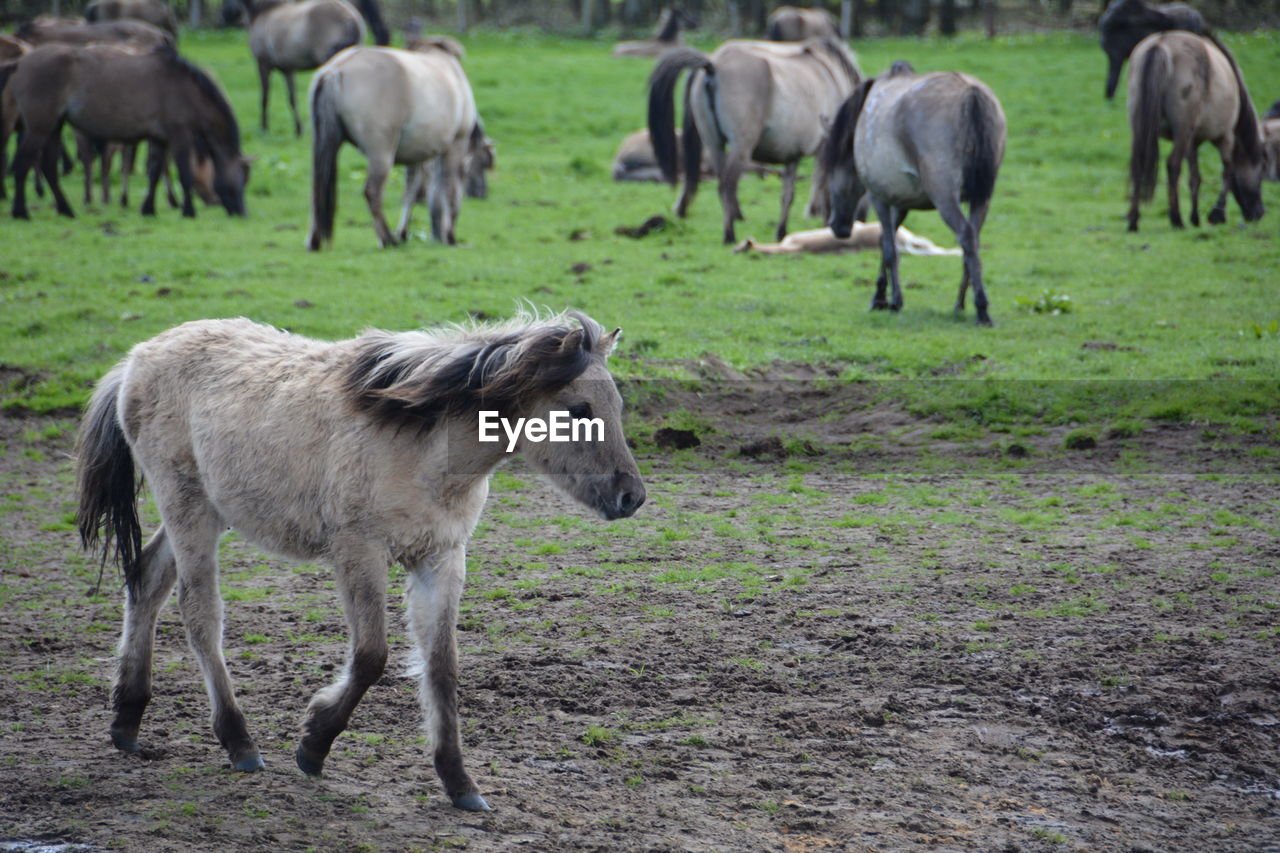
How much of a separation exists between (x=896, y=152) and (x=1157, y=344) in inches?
116

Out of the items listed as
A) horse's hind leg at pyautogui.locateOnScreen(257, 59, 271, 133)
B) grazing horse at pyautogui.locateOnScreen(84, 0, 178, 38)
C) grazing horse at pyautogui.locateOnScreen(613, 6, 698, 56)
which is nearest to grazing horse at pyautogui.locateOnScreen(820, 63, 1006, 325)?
horse's hind leg at pyautogui.locateOnScreen(257, 59, 271, 133)

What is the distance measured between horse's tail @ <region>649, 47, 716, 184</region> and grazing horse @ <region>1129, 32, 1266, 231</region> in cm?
557

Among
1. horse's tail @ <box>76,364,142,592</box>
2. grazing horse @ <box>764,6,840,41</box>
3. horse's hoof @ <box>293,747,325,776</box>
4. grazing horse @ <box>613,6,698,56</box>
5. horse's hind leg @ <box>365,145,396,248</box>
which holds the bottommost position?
horse's hoof @ <box>293,747,325,776</box>

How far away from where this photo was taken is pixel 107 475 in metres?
4.96

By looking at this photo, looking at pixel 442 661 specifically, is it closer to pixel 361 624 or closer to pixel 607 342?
pixel 361 624

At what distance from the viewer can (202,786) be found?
424cm

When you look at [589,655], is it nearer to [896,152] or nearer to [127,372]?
[127,372]

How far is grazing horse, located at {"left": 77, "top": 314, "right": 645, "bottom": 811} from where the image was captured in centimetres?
413

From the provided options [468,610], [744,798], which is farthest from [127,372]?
[744,798]

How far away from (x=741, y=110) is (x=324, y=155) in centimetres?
541

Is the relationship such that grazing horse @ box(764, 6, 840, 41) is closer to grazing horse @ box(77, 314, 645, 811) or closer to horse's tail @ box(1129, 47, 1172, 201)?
horse's tail @ box(1129, 47, 1172, 201)

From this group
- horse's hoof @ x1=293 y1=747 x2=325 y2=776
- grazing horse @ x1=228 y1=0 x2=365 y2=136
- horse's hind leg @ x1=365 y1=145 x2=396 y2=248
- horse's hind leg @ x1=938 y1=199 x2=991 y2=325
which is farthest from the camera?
grazing horse @ x1=228 y1=0 x2=365 y2=136

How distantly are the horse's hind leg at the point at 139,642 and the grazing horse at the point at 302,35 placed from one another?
771 inches

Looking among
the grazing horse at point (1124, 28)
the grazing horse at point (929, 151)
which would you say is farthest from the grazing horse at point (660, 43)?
the grazing horse at point (929, 151)
